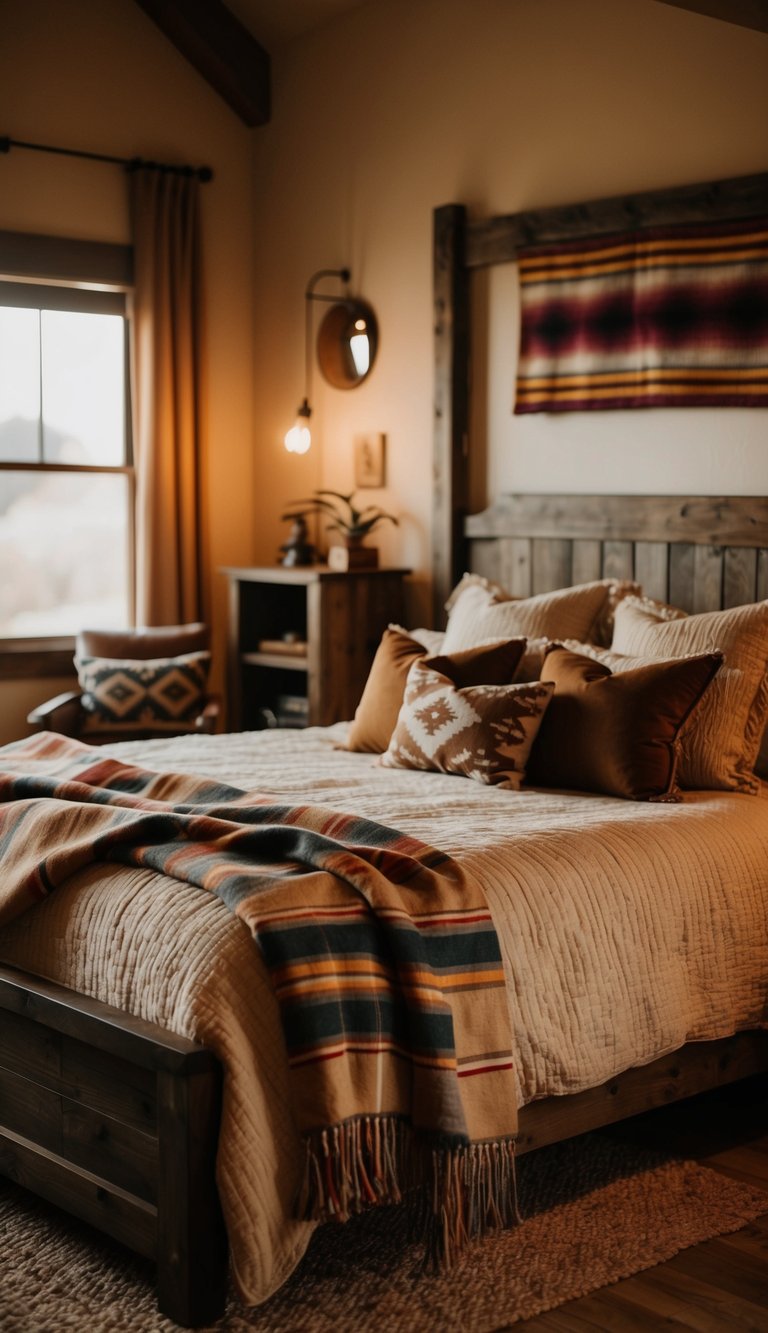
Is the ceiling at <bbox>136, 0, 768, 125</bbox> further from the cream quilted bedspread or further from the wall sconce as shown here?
the cream quilted bedspread

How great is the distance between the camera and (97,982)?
247 cm

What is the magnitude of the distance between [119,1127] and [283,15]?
433cm

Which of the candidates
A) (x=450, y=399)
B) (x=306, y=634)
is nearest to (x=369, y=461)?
(x=450, y=399)

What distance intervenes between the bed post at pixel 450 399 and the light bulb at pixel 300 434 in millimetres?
539

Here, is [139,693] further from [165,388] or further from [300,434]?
[165,388]

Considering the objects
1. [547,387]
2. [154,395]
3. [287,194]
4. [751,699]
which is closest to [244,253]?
[287,194]

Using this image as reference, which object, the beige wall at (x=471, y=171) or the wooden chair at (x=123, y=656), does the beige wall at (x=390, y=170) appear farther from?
the wooden chair at (x=123, y=656)

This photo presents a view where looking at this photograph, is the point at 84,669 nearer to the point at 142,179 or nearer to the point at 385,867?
the point at 142,179

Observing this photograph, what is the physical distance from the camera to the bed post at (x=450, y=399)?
4812 mm

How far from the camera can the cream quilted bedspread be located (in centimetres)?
219

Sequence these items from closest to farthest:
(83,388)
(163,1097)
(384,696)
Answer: (163,1097)
(384,696)
(83,388)

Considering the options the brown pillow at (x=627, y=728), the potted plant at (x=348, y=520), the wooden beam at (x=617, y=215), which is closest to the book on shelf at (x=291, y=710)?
the potted plant at (x=348, y=520)

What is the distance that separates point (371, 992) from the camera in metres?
2.29

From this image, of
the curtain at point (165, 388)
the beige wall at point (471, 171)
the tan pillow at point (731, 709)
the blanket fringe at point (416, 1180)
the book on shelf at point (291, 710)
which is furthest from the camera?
the curtain at point (165, 388)
